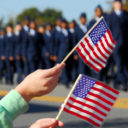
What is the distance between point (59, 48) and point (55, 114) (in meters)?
8.96

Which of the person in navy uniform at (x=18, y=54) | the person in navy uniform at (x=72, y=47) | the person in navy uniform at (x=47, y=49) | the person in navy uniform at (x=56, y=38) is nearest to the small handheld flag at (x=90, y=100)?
the person in navy uniform at (x=72, y=47)

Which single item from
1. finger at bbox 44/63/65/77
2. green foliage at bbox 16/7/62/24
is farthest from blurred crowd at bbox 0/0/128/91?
green foliage at bbox 16/7/62/24

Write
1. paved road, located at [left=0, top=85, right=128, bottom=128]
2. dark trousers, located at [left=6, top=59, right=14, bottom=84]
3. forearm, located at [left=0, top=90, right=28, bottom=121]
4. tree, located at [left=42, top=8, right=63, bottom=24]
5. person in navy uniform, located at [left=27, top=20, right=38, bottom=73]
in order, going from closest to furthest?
forearm, located at [left=0, top=90, right=28, bottom=121], paved road, located at [left=0, top=85, right=128, bottom=128], person in navy uniform, located at [left=27, top=20, right=38, bottom=73], dark trousers, located at [left=6, top=59, right=14, bottom=84], tree, located at [left=42, top=8, right=63, bottom=24]

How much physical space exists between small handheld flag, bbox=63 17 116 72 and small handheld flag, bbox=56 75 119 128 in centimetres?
26

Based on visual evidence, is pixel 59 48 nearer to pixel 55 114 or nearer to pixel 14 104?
Answer: pixel 55 114

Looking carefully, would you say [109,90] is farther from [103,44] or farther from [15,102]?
[15,102]

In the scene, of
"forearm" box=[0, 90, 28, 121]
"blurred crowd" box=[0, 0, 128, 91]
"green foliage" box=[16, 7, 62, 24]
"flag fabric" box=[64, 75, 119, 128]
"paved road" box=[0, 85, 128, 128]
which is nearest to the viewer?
"forearm" box=[0, 90, 28, 121]

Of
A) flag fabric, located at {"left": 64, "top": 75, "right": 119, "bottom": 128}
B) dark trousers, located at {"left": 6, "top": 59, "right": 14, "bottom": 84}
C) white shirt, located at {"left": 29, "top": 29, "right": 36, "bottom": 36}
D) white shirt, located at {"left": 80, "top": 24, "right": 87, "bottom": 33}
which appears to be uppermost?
flag fabric, located at {"left": 64, "top": 75, "right": 119, "bottom": 128}

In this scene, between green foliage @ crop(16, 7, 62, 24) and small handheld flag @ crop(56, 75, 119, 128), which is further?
green foliage @ crop(16, 7, 62, 24)

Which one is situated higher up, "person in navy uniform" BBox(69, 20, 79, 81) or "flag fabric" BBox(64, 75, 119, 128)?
"flag fabric" BBox(64, 75, 119, 128)

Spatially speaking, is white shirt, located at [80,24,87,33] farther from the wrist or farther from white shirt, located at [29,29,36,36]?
the wrist

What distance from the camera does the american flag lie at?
10.7ft

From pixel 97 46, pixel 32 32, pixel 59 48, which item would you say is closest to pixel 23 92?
pixel 97 46

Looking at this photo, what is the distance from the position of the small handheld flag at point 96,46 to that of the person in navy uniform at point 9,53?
16.7m
